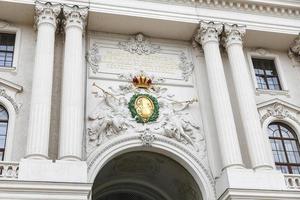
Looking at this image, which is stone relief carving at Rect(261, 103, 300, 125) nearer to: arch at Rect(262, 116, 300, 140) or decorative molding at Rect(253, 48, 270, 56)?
arch at Rect(262, 116, 300, 140)

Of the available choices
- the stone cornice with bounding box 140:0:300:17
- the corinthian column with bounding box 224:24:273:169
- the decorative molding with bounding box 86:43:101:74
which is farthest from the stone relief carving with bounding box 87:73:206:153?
the stone cornice with bounding box 140:0:300:17

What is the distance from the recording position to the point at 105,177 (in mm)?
18859

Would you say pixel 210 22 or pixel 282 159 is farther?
pixel 210 22

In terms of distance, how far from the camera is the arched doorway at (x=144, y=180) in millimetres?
17172

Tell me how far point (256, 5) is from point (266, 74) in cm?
287

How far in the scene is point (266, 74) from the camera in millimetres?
19719

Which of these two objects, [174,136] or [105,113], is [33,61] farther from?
[174,136]

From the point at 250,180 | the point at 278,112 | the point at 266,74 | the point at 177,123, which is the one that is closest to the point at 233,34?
the point at 266,74

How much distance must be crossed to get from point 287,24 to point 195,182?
26.3 feet

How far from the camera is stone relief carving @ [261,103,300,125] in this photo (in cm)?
1819

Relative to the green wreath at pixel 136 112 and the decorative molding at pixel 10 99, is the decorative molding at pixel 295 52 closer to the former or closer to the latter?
the green wreath at pixel 136 112

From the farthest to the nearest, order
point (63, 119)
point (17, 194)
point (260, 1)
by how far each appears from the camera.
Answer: point (260, 1) → point (63, 119) → point (17, 194)

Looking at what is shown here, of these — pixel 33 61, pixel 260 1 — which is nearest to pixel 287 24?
pixel 260 1

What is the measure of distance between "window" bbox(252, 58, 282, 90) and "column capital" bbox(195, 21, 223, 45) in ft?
8.20
